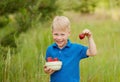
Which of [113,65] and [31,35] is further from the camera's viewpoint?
[31,35]

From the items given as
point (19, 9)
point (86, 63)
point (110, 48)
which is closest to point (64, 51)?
point (86, 63)

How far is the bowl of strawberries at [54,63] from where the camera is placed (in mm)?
3965

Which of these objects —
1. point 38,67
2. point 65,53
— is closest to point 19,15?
point 38,67

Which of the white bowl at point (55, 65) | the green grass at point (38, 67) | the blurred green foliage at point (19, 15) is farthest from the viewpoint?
the blurred green foliage at point (19, 15)

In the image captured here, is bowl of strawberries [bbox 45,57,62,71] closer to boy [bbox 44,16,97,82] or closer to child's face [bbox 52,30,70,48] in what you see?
boy [bbox 44,16,97,82]

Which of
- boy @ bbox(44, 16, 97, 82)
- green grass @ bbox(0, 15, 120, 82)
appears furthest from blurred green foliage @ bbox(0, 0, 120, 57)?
boy @ bbox(44, 16, 97, 82)

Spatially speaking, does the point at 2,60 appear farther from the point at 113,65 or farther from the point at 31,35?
the point at 31,35

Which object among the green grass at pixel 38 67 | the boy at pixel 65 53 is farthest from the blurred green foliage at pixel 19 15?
the boy at pixel 65 53

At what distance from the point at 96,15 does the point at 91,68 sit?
29.4 feet

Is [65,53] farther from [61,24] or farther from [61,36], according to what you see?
[61,24]

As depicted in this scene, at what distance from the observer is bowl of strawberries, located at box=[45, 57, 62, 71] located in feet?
13.0

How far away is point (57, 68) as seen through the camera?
157 inches

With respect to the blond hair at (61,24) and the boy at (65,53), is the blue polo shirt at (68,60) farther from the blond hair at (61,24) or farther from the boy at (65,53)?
the blond hair at (61,24)

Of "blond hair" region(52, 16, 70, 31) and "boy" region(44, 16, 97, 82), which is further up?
"blond hair" region(52, 16, 70, 31)
